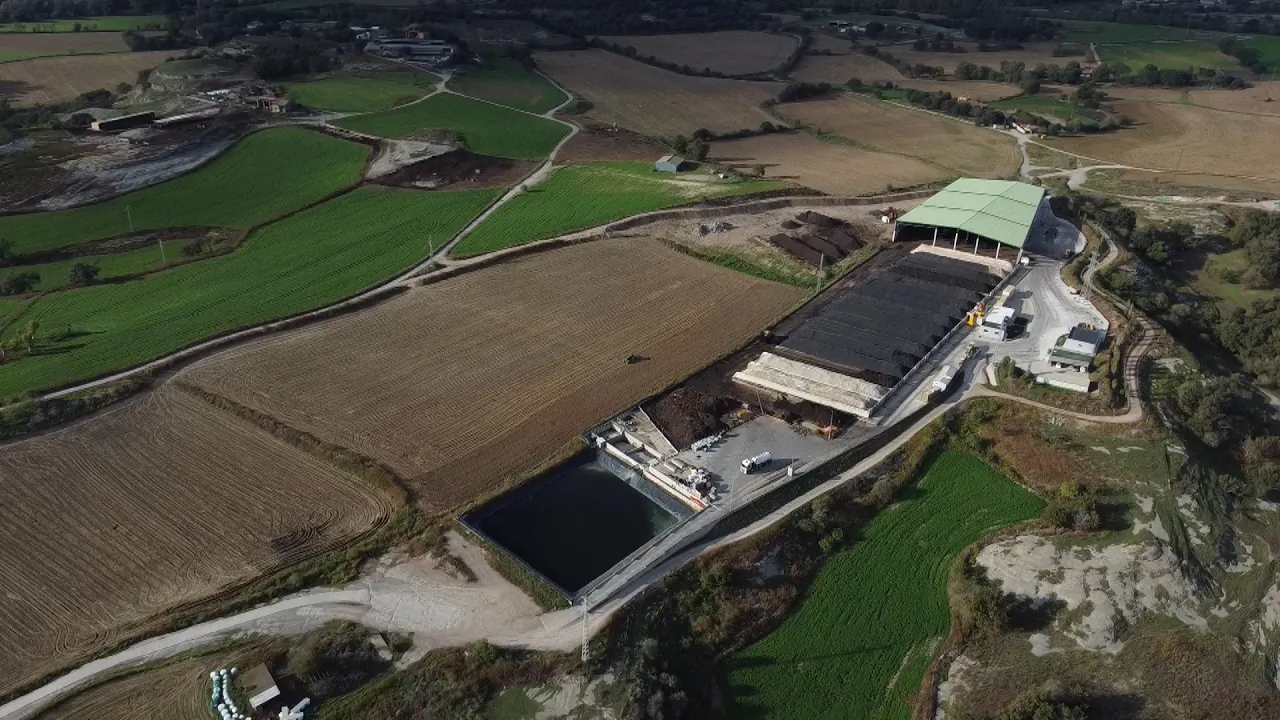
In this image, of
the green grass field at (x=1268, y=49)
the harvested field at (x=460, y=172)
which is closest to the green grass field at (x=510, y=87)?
the harvested field at (x=460, y=172)

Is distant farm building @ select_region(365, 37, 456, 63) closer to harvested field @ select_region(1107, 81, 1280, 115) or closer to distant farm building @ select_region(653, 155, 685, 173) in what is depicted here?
distant farm building @ select_region(653, 155, 685, 173)

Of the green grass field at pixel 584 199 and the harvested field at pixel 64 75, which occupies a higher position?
the harvested field at pixel 64 75

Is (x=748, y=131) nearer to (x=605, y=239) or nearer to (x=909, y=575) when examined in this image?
(x=605, y=239)

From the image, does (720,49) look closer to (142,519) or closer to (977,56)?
(977,56)

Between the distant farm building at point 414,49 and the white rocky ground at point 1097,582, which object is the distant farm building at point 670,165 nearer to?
the white rocky ground at point 1097,582

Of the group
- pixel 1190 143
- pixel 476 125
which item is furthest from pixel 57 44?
pixel 1190 143

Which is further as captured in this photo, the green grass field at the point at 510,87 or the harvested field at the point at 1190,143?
the green grass field at the point at 510,87
